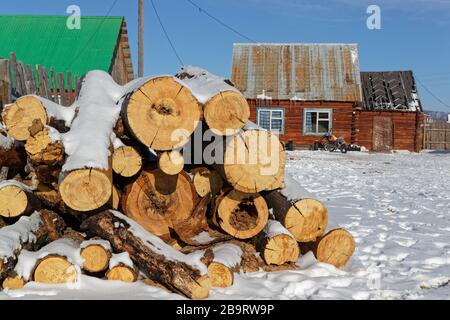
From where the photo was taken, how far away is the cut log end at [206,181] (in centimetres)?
468

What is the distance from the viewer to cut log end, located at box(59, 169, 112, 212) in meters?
3.65

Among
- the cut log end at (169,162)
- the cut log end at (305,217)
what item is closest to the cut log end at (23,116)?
the cut log end at (169,162)

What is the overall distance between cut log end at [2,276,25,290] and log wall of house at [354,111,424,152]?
23.0m

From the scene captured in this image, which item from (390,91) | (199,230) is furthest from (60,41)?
(199,230)

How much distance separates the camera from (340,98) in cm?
2338

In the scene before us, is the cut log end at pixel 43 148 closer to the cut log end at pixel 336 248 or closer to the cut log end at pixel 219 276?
the cut log end at pixel 219 276

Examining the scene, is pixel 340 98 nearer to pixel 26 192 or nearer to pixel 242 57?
pixel 242 57

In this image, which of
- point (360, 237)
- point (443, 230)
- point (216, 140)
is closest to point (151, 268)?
point (216, 140)

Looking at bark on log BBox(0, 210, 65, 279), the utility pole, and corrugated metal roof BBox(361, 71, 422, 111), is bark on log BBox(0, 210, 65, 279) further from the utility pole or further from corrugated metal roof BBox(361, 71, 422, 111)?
corrugated metal roof BBox(361, 71, 422, 111)

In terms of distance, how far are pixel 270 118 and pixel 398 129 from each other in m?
7.41

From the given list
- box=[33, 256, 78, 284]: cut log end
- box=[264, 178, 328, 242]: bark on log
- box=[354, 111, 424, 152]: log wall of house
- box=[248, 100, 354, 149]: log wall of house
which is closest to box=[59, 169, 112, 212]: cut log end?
box=[33, 256, 78, 284]: cut log end

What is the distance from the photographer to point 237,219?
464 centimetres

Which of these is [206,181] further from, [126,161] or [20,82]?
[20,82]

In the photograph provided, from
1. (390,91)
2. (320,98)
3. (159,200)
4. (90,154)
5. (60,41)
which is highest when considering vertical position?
(60,41)
